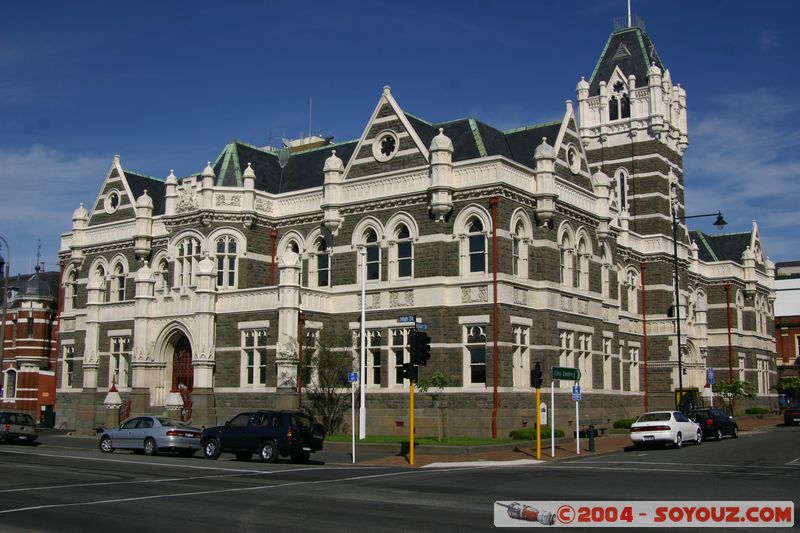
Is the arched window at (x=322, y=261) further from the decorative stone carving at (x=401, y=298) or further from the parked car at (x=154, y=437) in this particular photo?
the parked car at (x=154, y=437)

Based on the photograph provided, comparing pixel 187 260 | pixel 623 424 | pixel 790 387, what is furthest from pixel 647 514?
pixel 790 387

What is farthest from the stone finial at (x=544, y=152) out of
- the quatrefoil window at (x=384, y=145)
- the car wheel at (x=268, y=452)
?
the car wheel at (x=268, y=452)

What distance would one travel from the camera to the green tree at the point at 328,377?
3781cm

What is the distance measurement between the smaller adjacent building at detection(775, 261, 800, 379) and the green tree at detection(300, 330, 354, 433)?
5896cm

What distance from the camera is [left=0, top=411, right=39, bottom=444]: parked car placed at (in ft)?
119

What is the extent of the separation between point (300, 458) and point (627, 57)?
41150 millimetres

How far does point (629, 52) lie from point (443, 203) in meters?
28.5

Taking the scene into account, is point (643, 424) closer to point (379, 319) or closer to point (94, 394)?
point (379, 319)

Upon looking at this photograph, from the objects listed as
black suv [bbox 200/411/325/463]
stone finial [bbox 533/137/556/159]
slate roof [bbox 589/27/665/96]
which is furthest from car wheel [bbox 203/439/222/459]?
slate roof [bbox 589/27/665/96]

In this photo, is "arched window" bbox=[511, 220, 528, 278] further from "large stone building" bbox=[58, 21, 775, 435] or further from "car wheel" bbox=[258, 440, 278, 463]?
"car wheel" bbox=[258, 440, 278, 463]

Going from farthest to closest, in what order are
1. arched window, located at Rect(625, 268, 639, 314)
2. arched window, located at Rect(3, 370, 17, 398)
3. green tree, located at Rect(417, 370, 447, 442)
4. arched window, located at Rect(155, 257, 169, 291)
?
arched window, located at Rect(3, 370, 17, 398) < arched window, located at Rect(625, 268, 639, 314) < arched window, located at Rect(155, 257, 169, 291) < green tree, located at Rect(417, 370, 447, 442)

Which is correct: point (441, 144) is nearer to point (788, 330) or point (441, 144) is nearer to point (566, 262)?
point (566, 262)

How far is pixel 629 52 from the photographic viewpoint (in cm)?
5891

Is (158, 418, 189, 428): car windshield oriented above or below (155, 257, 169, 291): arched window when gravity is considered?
below
